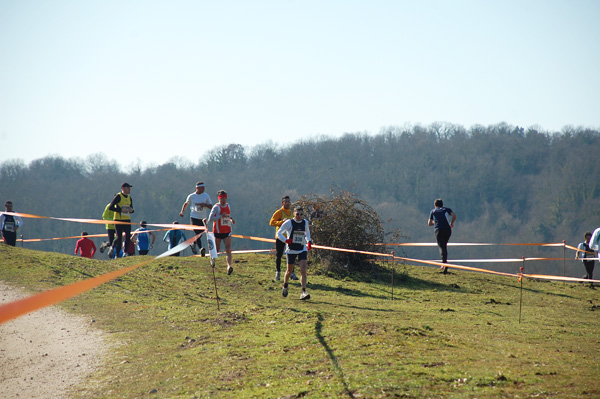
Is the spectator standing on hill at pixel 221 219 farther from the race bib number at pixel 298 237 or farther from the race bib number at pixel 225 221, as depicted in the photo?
the race bib number at pixel 298 237

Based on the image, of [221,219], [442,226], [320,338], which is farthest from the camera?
[442,226]

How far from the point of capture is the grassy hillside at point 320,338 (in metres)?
6.37

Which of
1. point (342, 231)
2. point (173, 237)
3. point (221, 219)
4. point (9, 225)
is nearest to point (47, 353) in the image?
point (221, 219)

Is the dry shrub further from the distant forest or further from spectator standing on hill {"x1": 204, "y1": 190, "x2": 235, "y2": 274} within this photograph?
the distant forest

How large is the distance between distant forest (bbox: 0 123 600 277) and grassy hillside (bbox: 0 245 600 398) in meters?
66.8

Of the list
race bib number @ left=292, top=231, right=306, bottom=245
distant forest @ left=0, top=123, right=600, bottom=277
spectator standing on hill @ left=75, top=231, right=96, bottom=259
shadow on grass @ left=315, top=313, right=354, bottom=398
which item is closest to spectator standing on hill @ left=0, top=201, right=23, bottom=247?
spectator standing on hill @ left=75, top=231, right=96, bottom=259

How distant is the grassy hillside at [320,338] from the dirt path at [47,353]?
0.94 ft

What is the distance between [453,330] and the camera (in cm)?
910

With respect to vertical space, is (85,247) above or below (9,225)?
below

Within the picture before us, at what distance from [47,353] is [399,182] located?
126 meters

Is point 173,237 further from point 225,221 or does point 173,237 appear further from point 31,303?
point 31,303

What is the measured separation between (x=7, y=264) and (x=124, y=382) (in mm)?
8567

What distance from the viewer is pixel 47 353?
8.41 m

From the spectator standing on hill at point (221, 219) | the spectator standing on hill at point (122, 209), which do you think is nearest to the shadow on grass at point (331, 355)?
the spectator standing on hill at point (221, 219)
